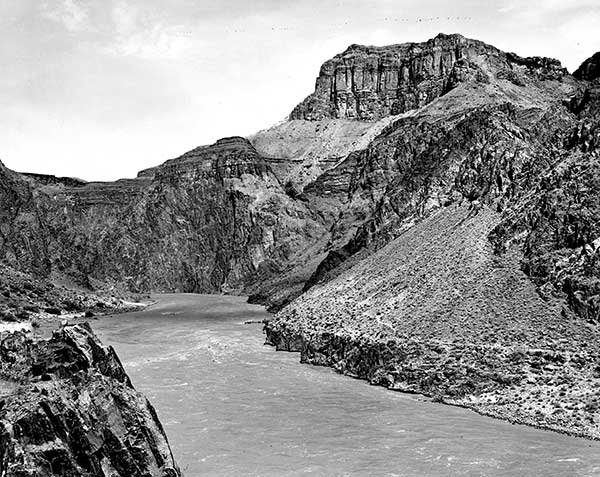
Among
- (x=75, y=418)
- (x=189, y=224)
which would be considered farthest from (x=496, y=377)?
(x=189, y=224)

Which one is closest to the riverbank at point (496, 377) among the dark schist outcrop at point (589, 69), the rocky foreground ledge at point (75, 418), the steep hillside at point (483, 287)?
the steep hillside at point (483, 287)

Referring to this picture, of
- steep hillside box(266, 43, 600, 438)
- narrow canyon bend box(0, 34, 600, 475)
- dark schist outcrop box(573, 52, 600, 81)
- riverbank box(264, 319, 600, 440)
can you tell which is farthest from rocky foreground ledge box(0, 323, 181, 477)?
dark schist outcrop box(573, 52, 600, 81)

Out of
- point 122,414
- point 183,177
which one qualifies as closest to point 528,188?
point 122,414

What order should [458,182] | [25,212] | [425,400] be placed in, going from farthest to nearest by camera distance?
[25,212]
[458,182]
[425,400]

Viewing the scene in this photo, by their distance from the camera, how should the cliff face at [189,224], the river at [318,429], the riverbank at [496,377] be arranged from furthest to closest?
the cliff face at [189,224] < the riverbank at [496,377] < the river at [318,429]

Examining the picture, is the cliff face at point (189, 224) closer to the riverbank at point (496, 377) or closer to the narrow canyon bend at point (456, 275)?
the narrow canyon bend at point (456, 275)

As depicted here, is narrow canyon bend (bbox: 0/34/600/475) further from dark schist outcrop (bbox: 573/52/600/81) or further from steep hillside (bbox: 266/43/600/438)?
dark schist outcrop (bbox: 573/52/600/81)

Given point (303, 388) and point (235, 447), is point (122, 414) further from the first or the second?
point (303, 388)
